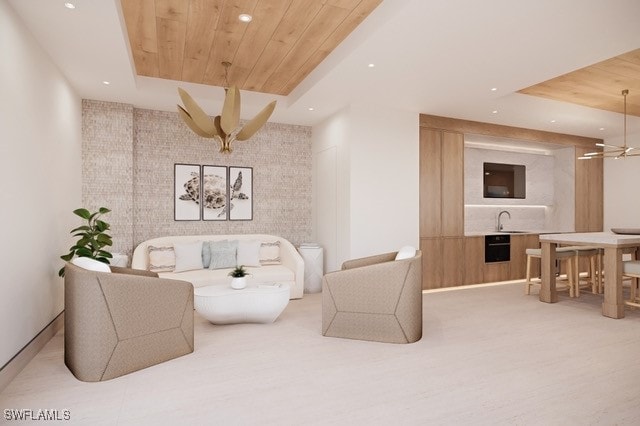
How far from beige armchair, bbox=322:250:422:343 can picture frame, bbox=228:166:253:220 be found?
9.42 ft

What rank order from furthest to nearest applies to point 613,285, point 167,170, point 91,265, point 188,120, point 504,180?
point 504,180 → point 167,170 → point 613,285 → point 188,120 → point 91,265

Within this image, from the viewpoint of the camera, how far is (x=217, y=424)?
2074mm

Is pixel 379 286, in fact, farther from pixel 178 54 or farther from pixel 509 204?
pixel 509 204

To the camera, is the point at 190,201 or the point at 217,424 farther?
the point at 190,201

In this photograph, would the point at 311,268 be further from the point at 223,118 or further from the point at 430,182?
the point at 223,118

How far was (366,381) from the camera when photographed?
2602mm

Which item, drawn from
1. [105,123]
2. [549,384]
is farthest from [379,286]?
[105,123]

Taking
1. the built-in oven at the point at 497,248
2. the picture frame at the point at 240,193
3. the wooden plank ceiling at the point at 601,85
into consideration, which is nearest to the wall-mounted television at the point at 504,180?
the built-in oven at the point at 497,248

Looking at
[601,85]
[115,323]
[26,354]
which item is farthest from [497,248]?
[26,354]

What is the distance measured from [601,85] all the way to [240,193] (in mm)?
5330

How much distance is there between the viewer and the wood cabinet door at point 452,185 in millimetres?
5953

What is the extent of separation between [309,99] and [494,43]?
2.37m

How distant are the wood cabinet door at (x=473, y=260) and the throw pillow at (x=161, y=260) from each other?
4.50 m

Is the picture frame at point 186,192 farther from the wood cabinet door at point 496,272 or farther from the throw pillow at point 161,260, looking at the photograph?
the wood cabinet door at point 496,272
